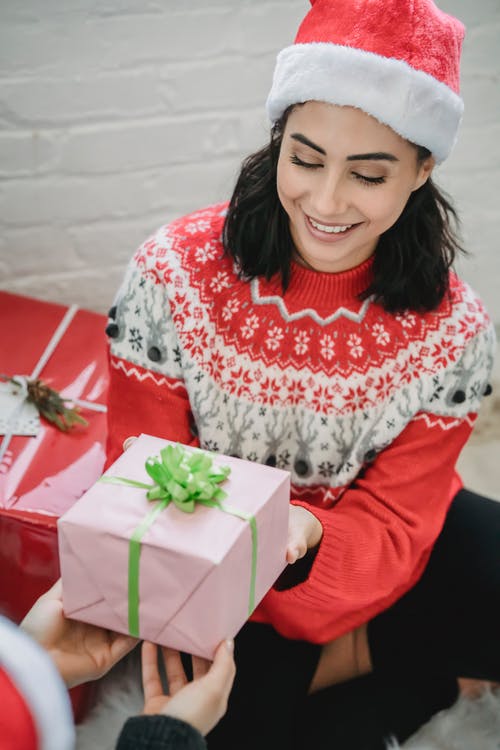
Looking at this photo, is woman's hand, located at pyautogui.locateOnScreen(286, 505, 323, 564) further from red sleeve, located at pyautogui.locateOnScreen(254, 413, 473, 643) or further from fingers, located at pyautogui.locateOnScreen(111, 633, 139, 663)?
fingers, located at pyautogui.locateOnScreen(111, 633, 139, 663)

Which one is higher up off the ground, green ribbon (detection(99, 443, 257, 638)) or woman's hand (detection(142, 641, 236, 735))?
green ribbon (detection(99, 443, 257, 638))

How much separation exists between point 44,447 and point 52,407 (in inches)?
2.8

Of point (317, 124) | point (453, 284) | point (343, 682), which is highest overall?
point (317, 124)

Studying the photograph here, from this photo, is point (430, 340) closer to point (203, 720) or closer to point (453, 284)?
point (453, 284)

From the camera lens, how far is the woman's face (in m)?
0.98

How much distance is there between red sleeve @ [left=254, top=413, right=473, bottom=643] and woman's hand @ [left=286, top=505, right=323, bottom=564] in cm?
2

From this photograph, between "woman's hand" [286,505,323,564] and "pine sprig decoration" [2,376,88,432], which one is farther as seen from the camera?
"pine sprig decoration" [2,376,88,432]

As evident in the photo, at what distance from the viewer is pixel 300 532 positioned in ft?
3.37

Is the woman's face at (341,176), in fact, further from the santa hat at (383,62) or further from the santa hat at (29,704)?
the santa hat at (29,704)

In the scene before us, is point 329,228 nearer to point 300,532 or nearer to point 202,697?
point 300,532

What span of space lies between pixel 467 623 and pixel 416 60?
0.82 meters

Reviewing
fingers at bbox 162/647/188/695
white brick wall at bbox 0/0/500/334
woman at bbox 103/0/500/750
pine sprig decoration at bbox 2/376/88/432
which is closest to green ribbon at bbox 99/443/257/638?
fingers at bbox 162/647/188/695

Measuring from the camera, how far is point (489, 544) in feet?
4.30

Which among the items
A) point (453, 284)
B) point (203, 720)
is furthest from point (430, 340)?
point (203, 720)
